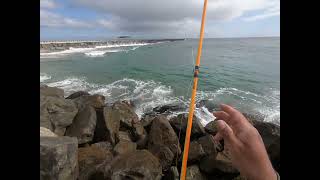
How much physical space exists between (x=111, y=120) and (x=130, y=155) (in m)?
3.13

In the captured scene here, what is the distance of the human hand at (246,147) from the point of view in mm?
1438

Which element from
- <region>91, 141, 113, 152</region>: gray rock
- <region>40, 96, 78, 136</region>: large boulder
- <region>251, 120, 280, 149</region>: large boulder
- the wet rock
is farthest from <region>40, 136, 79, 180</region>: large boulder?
the wet rock

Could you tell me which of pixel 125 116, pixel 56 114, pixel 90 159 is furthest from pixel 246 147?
pixel 125 116

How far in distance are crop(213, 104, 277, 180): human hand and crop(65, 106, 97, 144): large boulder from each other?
5.92 meters

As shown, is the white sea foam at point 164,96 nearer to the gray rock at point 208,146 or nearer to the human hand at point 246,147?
the gray rock at point 208,146

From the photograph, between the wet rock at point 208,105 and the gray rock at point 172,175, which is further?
the wet rock at point 208,105

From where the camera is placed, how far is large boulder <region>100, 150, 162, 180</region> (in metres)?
4.41

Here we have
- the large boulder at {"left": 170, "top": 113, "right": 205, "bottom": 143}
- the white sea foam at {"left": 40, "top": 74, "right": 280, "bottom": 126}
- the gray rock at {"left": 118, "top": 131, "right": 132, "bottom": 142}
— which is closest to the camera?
the large boulder at {"left": 170, "top": 113, "right": 205, "bottom": 143}

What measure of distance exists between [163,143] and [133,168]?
8.38 feet

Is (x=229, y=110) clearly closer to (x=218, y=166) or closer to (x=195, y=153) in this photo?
(x=218, y=166)

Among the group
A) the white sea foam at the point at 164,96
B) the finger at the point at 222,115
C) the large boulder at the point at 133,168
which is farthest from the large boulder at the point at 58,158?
the white sea foam at the point at 164,96

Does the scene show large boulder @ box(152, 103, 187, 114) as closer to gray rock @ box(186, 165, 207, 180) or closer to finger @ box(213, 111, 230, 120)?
gray rock @ box(186, 165, 207, 180)

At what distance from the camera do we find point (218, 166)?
17.8 ft
